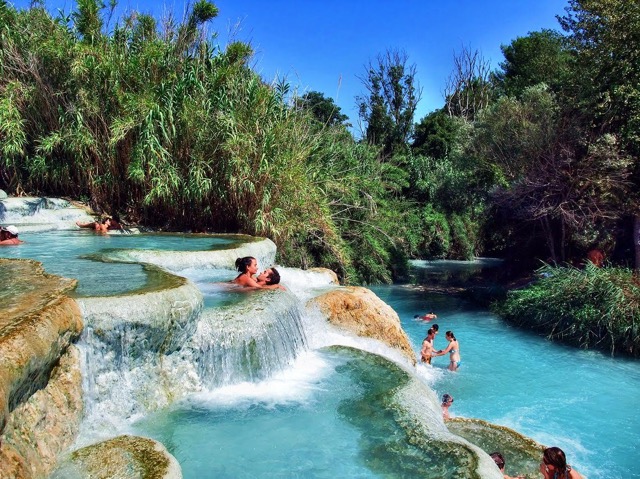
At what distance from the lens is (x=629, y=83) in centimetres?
1282

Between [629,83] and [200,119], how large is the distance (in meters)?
9.73

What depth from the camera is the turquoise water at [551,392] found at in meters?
6.92

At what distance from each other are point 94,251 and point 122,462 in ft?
18.7

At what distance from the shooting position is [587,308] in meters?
11.4

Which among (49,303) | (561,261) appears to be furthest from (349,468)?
(561,261)

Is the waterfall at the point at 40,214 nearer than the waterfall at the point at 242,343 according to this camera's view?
No

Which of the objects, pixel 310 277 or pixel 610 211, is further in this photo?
pixel 610 211

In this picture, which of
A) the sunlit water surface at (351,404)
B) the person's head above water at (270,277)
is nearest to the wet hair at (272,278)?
the person's head above water at (270,277)

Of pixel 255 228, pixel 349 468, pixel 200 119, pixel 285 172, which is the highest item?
pixel 200 119

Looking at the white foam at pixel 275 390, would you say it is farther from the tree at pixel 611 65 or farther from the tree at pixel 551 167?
the tree at pixel 611 65

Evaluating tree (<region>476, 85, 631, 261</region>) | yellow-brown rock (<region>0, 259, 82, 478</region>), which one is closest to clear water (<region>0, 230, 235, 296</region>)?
yellow-brown rock (<region>0, 259, 82, 478</region>)

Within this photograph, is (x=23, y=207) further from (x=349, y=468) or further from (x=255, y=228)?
(x=349, y=468)

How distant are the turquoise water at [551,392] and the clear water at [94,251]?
4755 millimetres

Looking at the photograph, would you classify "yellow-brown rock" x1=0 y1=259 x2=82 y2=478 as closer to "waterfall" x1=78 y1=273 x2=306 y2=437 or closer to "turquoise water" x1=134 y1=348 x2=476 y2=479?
"waterfall" x1=78 y1=273 x2=306 y2=437
